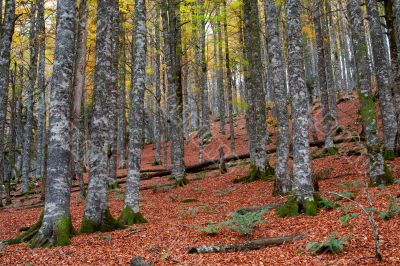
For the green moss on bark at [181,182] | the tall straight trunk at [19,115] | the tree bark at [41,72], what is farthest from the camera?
the tall straight trunk at [19,115]

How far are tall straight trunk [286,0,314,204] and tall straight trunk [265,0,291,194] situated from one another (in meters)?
2.00

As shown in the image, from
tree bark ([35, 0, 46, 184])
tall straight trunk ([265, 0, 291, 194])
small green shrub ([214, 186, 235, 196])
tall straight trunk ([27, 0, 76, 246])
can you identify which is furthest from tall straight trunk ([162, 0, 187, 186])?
tall straight trunk ([27, 0, 76, 246])

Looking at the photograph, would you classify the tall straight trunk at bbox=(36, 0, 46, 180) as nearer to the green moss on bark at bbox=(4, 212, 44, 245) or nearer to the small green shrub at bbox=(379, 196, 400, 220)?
the green moss on bark at bbox=(4, 212, 44, 245)

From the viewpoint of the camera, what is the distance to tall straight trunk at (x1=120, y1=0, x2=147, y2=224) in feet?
31.1

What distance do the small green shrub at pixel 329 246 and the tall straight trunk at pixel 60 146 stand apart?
521 centimetres

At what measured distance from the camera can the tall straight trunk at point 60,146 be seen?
7.52 meters

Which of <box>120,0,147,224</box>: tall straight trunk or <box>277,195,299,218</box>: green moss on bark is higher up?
<box>120,0,147,224</box>: tall straight trunk

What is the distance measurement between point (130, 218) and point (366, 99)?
7.42 metres

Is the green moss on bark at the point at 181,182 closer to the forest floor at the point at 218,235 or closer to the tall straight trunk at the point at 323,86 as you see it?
the forest floor at the point at 218,235

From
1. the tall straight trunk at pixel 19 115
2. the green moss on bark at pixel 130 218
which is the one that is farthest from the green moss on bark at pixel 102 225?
the tall straight trunk at pixel 19 115

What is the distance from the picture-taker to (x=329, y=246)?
5332 millimetres

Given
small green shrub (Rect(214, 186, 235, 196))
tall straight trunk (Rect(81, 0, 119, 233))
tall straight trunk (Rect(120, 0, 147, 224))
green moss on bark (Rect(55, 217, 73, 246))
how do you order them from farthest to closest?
small green shrub (Rect(214, 186, 235, 196)) < tall straight trunk (Rect(120, 0, 147, 224)) < tall straight trunk (Rect(81, 0, 119, 233)) < green moss on bark (Rect(55, 217, 73, 246))

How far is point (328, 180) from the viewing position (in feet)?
39.0

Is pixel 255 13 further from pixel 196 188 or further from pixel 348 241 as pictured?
pixel 348 241
